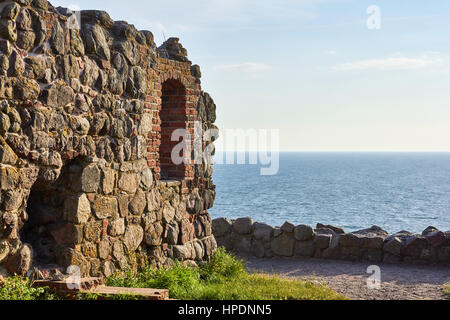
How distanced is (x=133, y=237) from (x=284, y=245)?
570 centimetres

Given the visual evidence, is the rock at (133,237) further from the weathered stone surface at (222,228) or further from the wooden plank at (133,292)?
the weathered stone surface at (222,228)

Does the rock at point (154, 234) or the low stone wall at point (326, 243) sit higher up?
the rock at point (154, 234)

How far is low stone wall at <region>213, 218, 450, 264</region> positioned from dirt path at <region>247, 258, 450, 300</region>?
0.28 metres

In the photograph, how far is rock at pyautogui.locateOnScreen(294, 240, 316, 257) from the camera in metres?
12.5

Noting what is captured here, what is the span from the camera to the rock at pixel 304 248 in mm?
12523

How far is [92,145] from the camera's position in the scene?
6.86 m

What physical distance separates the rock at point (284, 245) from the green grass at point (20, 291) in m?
7.41

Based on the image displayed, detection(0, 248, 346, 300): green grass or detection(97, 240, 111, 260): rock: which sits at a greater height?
detection(97, 240, 111, 260): rock

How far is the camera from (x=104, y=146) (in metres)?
7.10

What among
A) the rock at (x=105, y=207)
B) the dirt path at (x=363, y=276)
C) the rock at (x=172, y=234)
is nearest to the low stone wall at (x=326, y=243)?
the dirt path at (x=363, y=276)

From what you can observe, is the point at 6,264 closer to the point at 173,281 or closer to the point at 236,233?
the point at 173,281

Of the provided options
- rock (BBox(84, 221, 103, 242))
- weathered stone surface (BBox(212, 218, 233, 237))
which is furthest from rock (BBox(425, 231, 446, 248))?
rock (BBox(84, 221, 103, 242))

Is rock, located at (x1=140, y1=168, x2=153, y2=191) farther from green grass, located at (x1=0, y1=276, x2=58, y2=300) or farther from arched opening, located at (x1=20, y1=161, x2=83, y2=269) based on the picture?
green grass, located at (x1=0, y1=276, x2=58, y2=300)
